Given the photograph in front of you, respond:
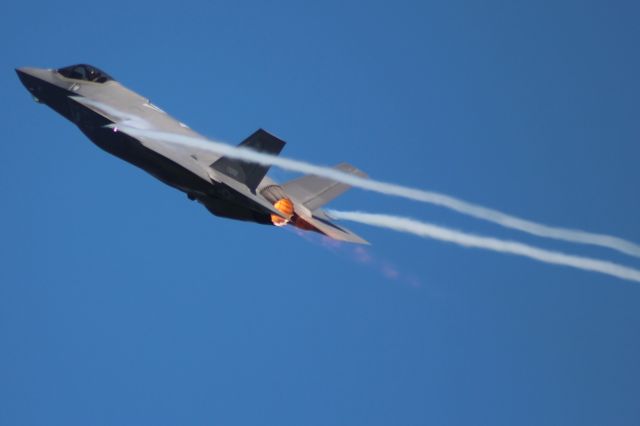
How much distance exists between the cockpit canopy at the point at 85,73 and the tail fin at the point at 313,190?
242 inches

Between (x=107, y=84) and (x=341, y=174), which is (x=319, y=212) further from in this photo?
(x=107, y=84)

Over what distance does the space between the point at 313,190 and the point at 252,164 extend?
11.9ft

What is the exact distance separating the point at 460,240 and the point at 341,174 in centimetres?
388

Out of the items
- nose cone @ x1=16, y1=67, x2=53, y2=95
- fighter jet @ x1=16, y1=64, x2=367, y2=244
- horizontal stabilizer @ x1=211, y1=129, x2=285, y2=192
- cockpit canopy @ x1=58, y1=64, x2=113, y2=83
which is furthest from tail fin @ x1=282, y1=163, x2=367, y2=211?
nose cone @ x1=16, y1=67, x2=53, y2=95

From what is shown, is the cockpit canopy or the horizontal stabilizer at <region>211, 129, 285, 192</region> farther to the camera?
the cockpit canopy

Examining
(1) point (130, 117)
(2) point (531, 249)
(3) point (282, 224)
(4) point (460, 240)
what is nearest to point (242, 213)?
(3) point (282, 224)

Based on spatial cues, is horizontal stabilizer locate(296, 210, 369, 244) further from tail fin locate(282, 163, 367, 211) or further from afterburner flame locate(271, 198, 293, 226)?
tail fin locate(282, 163, 367, 211)

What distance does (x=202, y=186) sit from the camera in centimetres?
3434

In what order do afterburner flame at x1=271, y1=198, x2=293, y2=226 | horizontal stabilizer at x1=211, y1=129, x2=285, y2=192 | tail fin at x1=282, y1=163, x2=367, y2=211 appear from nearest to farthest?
horizontal stabilizer at x1=211, y1=129, x2=285, y2=192 → afterburner flame at x1=271, y1=198, x2=293, y2=226 → tail fin at x1=282, y1=163, x2=367, y2=211

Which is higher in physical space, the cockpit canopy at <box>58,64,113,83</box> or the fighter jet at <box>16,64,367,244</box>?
the cockpit canopy at <box>58,64,113,83</box>

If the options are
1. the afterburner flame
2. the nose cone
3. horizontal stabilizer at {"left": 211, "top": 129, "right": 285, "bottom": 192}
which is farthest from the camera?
the nose cone

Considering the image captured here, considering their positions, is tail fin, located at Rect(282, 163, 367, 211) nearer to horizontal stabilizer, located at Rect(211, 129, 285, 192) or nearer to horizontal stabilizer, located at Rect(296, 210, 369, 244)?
horizontal stabilizer, located at Rect(296, 210, 369, 244)

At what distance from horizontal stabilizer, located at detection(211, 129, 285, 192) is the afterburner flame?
1.10 meters

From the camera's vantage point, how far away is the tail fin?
1452 inches
